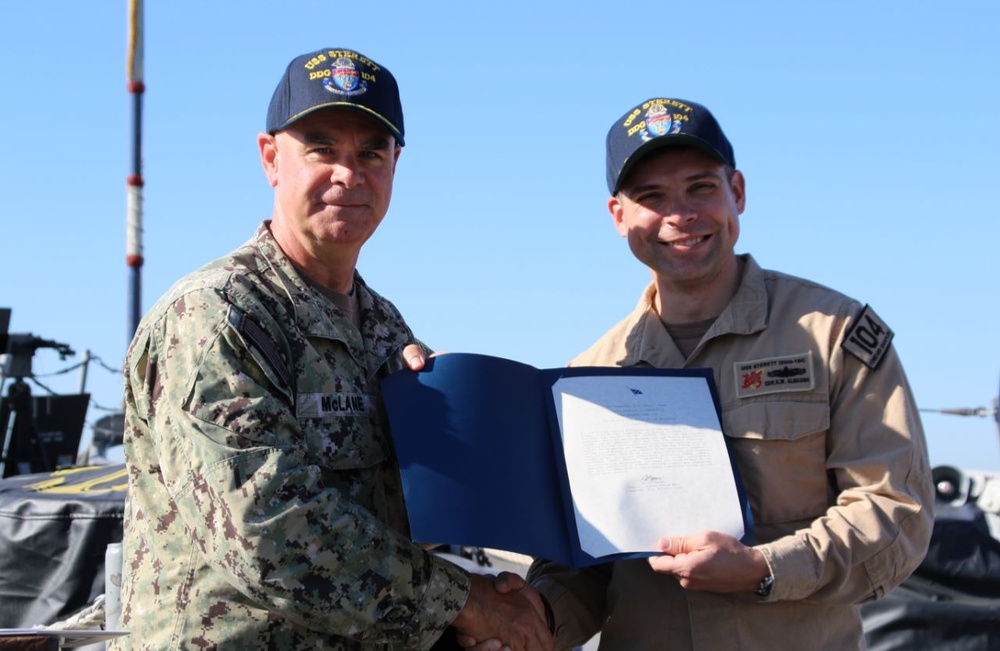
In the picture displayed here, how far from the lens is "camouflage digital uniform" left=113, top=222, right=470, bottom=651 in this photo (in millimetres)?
2672

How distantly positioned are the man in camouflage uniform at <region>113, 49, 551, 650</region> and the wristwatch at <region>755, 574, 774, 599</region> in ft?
2.04

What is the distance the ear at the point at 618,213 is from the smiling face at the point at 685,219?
5 cm

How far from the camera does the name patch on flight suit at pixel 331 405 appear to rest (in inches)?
115

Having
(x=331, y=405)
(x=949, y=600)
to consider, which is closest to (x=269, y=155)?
(x=331, y=405)

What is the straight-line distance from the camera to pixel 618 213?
375 cm

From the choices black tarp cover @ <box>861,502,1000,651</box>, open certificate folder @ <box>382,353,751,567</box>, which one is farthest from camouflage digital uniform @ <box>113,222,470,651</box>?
black tarp cover @ <box>861,502,1000,651</box>

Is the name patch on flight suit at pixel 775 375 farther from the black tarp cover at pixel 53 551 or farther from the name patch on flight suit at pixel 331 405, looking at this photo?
the black tarp cover at pixel 53 551

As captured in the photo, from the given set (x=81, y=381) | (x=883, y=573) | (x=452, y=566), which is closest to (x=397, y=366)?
(x=452, y=566)

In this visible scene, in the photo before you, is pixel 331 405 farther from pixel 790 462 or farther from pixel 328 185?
pixel 790 462

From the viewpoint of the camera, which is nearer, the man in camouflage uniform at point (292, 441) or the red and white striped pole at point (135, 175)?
the man in camouflage uniform at point (292, 441)

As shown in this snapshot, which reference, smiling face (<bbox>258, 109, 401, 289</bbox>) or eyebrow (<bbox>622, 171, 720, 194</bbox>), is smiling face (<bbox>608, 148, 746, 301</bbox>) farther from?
smiling face (<bbox>258, 109, 401, 289</bbox>)

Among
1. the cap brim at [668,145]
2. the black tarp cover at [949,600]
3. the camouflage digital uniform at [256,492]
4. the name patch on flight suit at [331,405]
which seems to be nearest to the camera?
the camouflage digital uniform at [256,492]

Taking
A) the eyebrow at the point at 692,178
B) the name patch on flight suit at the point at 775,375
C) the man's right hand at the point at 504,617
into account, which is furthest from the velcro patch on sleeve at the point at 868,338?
the man's right hand at the point at 504,617

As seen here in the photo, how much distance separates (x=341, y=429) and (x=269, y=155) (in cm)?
86
